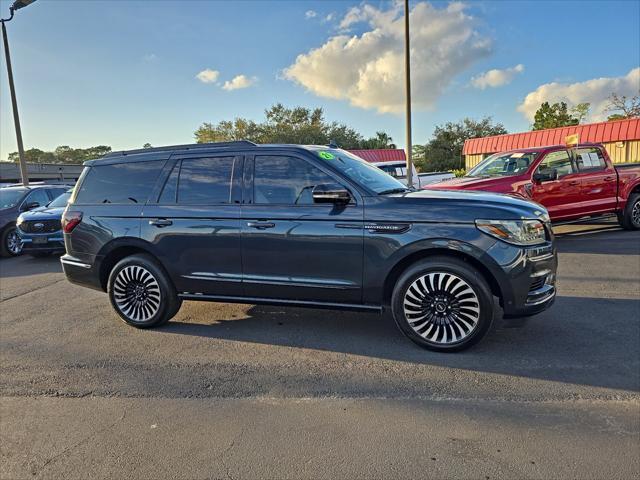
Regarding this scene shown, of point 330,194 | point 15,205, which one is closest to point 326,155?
point 330,194

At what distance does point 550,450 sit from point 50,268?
948cm

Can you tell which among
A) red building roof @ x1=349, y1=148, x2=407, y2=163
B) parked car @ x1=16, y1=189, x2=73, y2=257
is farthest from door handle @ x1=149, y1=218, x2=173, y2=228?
red building roof @ x1=349, y1=148, x2=407, y2=163

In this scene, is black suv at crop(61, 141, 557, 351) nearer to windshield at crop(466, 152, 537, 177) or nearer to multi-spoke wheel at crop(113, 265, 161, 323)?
multi-spoke wheel at crop(113, 265, 161, 323)

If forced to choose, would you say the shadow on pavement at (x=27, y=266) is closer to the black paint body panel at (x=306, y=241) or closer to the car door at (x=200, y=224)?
the black paint body panel at (x=306, y=241)

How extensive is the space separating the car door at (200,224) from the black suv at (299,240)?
12mm

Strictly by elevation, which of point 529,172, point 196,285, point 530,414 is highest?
point 529,172

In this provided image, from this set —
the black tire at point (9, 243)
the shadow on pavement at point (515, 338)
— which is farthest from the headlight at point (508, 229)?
the black tire at point (9, 243)

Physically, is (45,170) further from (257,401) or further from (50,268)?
(257,401)

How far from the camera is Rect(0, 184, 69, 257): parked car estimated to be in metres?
10.8

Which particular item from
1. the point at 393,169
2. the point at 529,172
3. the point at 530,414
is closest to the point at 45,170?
the point at 393,169

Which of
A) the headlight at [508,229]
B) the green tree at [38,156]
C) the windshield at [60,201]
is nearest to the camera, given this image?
the headlight at [508,229]

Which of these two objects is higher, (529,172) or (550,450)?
(529,172)

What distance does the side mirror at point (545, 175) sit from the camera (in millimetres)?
8602

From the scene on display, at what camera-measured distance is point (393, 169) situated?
17.5 metres
